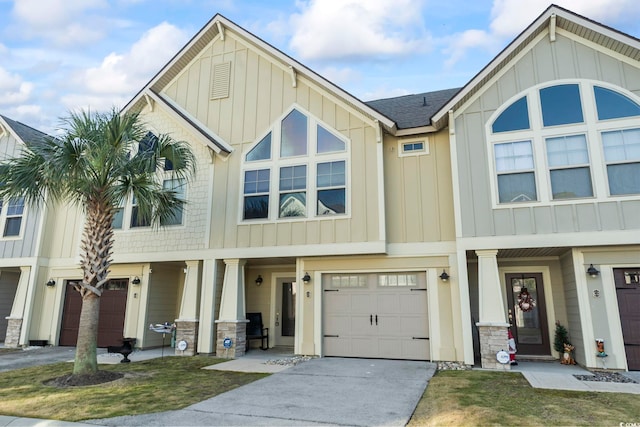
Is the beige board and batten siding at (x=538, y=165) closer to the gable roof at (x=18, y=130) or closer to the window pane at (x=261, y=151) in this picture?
the window pane at (x=261, y=151)

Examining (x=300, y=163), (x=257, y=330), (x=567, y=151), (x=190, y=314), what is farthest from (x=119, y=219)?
(x=567, y=151)

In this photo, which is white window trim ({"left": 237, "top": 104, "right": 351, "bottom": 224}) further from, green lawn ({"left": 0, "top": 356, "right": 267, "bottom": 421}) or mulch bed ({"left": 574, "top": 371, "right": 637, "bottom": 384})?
mulch bed ({"left": 574, "top": 371, "right": 637, "bottom": 384})

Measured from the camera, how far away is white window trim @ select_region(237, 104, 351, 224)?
33.9ft

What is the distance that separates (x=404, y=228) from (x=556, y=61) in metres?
5.40

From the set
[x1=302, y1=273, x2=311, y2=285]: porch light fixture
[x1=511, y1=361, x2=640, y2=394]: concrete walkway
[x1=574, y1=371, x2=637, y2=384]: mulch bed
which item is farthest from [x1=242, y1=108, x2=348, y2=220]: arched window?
[x1=574, y1=371, x2=637, y2=384]: mulch bed

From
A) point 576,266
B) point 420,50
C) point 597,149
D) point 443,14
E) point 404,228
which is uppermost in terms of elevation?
point 420,50

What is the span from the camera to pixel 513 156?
9070mm

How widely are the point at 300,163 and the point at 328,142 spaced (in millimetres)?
982

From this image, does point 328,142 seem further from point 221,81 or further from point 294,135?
point 221,81

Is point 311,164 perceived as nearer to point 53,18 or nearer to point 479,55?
point 479,55

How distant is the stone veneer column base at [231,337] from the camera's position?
405 inches

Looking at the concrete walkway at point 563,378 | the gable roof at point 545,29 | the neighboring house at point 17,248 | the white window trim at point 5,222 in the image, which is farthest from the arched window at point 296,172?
the white window trim at point 5,222

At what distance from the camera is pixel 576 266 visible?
27.8 ft

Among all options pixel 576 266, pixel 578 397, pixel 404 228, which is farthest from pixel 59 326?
pixel 576 266
